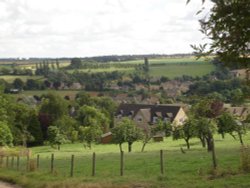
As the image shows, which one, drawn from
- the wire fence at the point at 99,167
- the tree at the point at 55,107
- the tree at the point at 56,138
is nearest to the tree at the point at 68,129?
the tree at the point at 56,138

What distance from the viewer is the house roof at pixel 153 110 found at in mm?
104750

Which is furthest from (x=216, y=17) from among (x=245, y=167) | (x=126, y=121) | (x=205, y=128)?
(x=126, y=121)

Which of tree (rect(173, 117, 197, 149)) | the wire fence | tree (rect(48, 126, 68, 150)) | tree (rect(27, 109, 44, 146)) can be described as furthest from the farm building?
the wire fence

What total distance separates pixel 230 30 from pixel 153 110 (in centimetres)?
9880

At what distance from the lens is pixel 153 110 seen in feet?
358

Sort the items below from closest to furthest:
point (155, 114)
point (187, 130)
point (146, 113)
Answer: point (187, 130) < point (155, 114) < point (146, 113)

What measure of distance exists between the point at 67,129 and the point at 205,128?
49.2 metres

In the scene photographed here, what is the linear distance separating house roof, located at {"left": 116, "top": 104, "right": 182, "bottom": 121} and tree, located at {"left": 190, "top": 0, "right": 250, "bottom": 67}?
306ft

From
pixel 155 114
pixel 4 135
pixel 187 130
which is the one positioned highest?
pixel 155 114

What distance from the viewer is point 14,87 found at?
19050cm

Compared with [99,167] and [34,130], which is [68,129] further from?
[99,167]

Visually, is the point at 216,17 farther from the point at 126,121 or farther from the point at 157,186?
the point at 126,121

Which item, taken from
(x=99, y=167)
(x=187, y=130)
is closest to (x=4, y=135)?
(x=187, y=130)

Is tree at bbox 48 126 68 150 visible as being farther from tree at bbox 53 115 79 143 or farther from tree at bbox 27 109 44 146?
tree at bbox 27 109 44 146
